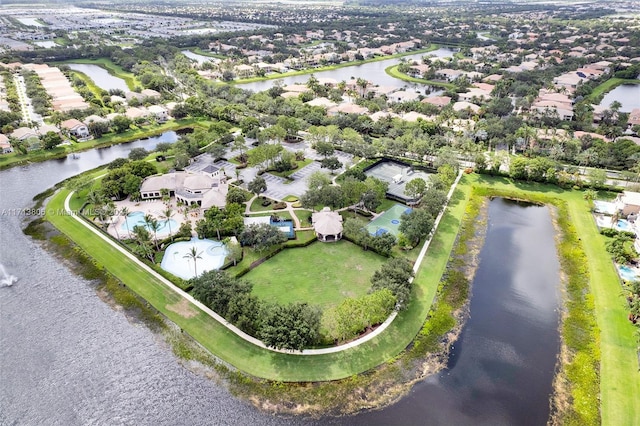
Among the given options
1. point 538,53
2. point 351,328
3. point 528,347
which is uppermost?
point 538,53

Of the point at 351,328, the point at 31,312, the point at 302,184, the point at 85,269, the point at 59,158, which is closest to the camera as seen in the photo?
the point at 351,328

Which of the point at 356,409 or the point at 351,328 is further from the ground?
the point at 351,328

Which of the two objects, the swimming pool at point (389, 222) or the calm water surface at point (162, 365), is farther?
the swimming pool at point (389, 222)

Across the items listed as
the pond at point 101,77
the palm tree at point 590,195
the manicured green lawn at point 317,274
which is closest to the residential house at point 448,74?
the palm tree at point 590,195

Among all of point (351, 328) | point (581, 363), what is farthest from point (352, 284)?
point (581, 363)


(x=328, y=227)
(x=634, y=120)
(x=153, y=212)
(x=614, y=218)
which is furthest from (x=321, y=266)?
(x=634, y=120)

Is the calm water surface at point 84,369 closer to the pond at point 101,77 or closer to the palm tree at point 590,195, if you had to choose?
the palm tree at point 590,195

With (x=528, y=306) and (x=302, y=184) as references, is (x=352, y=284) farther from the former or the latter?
(x=302, y=184)
